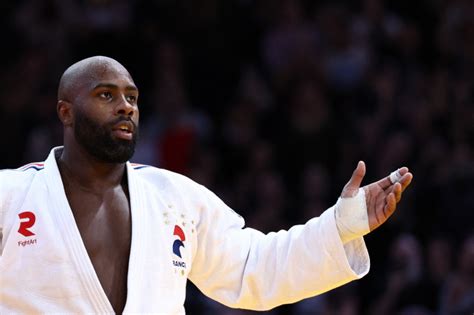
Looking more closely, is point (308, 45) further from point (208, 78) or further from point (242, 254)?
point (242, 254)

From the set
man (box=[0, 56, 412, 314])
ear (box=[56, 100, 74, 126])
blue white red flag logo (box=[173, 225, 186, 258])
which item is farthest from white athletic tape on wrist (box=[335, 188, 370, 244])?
ear (box=[56, 100, 74, 126])

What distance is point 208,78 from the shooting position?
11.4 m

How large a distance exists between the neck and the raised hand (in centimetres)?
120

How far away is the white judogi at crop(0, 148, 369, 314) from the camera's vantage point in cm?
481

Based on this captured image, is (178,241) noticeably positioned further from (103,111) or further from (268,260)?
(103,111)

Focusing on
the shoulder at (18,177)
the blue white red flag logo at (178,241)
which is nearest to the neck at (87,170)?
the shoulder at (18,177)

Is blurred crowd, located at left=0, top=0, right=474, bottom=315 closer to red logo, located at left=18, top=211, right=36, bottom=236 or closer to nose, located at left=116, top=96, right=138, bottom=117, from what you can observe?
nose, located at left=116, top=96, right=138, bottom=117

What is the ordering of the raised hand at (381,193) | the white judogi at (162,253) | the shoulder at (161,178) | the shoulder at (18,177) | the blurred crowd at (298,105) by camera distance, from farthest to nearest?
1. the blurred crowd at (298,105)
2. the shoulder at (161,178)
3. the shoulder at (18,177)
4. the raised hand at (381,193)
5. the white judogi at (162,253)

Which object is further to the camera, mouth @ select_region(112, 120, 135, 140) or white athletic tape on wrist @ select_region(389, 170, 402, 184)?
mouth @ select_region(112, 120, 135, 140)

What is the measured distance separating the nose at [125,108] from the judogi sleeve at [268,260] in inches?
24.0

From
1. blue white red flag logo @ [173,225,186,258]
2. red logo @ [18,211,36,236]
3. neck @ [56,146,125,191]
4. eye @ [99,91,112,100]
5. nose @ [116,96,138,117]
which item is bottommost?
blue white red flag logo @ [173,225,186,258]

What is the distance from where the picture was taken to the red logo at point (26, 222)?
4.88 m

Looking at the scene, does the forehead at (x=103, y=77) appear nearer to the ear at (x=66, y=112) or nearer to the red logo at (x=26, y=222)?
the ear at (x=66, y=112)

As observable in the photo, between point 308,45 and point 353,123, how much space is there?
4.39 ft
